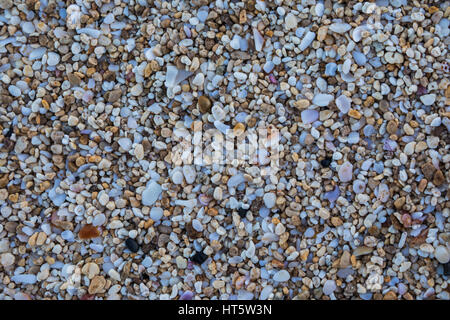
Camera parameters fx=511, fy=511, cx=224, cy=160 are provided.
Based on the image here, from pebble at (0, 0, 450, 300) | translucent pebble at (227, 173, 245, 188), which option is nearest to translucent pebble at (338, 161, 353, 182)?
pebble at (0, 0, 450, 300)

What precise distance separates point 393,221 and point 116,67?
797 mm

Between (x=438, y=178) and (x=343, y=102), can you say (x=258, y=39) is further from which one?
(x=438, y=178)

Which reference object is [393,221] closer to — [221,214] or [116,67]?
[221,214]

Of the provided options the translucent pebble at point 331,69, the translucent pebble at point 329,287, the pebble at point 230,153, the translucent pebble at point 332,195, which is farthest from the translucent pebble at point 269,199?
the translucent pebble at point 331,69

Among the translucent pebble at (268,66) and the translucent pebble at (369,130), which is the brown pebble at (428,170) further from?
the translucent pebble at (268,66)

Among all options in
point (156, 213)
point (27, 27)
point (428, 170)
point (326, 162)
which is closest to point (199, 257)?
point (156, 213)

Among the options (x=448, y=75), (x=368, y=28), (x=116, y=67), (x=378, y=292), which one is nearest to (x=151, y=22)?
(x=116, y=67)

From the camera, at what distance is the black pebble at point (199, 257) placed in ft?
4.14

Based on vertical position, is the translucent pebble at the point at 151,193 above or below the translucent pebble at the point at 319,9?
below

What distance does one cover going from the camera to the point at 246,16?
4.29 ft

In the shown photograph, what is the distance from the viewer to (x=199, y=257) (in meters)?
1.26

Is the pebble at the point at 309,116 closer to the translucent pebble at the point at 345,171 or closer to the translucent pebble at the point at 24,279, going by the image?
the translucent pebble at the point at 345,171

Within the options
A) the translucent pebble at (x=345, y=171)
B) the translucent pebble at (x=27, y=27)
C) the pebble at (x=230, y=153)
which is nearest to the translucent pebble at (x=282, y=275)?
the pebble at (x=230, y=153)

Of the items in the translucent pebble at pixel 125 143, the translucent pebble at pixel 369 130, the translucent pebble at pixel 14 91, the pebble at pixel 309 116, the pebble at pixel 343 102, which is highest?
the pebble at pixel 343 102
